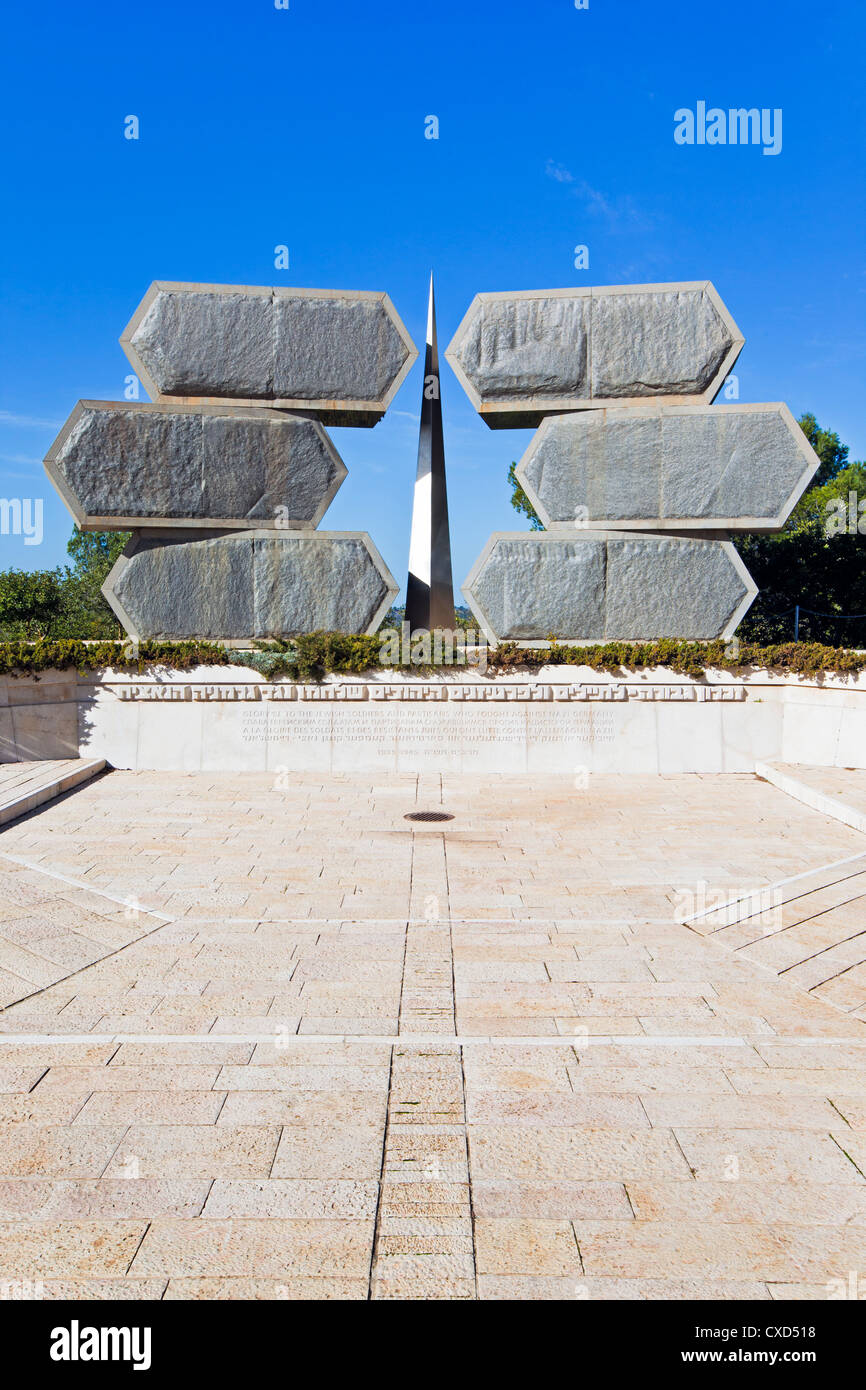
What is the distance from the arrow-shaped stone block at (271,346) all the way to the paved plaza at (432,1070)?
7.95m

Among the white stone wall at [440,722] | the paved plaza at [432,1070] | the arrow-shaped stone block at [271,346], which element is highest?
the arrow-shaped stone block at [271,346]

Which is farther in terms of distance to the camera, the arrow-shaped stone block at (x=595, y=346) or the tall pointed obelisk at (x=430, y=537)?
the tall pointed obelisk at (x=430, y=537)

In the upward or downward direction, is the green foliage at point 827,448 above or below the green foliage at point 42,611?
above

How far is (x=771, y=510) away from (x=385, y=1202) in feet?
42.0

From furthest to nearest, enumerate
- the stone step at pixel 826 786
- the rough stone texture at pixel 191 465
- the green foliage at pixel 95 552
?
the green foliage at pixel 95 552 → the rough stone texture at pixel 191 465 → the stone step at pixel 826 786

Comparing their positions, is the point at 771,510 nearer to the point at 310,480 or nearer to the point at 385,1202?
the point at 310,480

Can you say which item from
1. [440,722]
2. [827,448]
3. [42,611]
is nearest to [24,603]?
[42,611]

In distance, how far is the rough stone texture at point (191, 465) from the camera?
13719 mm

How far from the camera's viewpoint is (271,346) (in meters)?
14.2

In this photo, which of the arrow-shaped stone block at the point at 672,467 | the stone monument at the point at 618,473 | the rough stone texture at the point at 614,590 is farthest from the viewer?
the rough stone texture at the point at 614,590

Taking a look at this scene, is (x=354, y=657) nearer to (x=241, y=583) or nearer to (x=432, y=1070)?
(x=241, y=583)

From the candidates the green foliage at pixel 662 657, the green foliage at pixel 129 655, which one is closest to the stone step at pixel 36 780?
the green foliage at pixel 129 655

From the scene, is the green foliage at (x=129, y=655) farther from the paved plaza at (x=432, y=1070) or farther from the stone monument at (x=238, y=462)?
the paved plaza at (x=432, y=1070)

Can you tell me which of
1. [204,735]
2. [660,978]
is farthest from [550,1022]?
[204,735]
